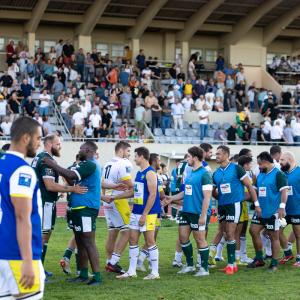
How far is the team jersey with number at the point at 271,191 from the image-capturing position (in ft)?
25.4

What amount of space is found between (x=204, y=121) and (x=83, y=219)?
17.8 metres

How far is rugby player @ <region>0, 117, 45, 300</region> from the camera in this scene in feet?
11.1

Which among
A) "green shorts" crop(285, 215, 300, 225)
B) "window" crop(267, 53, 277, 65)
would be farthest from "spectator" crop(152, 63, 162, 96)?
"green shorts" crop(285, 215, 300, 225)

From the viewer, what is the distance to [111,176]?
7.52 meters

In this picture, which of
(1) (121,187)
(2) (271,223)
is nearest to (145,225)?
(1) (121,187)

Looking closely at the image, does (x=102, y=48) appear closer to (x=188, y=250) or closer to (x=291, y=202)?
(x=291, y=202)

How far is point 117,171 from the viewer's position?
7.46 m

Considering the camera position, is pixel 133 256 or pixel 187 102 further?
pixel 187 102

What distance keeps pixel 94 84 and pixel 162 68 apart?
6783 millimetres

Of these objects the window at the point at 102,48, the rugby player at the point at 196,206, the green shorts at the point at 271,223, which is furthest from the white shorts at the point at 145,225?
the window at the point at 102,48

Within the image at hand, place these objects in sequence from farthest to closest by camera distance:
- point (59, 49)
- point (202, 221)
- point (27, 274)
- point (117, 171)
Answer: point (59, 49)
point (117, 171)
point (202, 221)
point (27, 274)

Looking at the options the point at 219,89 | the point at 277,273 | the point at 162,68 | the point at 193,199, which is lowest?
the point at 277,273

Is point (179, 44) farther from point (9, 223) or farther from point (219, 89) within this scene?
point (9, 223)

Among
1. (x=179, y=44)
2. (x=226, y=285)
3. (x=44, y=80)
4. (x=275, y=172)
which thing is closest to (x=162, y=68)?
(x=179, y=44)
